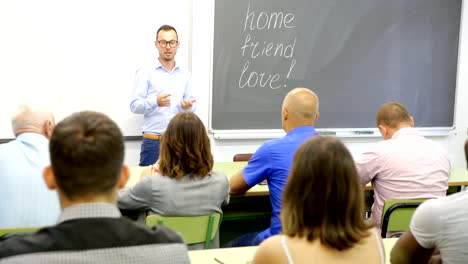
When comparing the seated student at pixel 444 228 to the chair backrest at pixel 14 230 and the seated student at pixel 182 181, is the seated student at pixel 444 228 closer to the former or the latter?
the seated student at pixel 182 181

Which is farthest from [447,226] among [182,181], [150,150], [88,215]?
[150,150]

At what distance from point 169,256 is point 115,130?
34cm

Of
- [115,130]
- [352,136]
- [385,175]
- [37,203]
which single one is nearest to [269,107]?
[352,136]

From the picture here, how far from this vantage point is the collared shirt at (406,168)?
314 cm

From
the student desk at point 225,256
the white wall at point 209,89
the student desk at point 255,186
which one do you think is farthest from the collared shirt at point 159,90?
the student desk at point 225,256

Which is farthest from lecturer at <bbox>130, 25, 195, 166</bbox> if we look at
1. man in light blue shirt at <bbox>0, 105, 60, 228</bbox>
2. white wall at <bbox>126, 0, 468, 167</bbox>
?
man in light blue shirt at <bbox>0, 105, 60, 228</bbox>

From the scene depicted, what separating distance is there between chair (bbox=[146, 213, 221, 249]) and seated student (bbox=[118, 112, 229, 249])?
8 centimetres

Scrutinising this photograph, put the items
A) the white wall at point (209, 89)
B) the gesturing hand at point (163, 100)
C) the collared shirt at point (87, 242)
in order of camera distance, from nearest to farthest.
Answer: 1. the collared shirt at point (87, 242)
2. the gesturing hand at point (163, 100)
3. the white wall at point (209, 89)

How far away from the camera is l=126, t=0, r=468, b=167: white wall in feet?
16.3

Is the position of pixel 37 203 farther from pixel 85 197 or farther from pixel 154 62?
pixel 154 62

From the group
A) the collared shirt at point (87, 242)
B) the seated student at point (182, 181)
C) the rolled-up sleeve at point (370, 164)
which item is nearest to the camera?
the collared shirt at point (87, 242)

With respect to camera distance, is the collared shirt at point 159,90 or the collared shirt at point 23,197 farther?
the collared shirt at point 159,90

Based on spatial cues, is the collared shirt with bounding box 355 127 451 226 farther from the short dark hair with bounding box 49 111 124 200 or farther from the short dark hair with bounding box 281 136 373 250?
the short dark hair with bounding box 49 111 124 200

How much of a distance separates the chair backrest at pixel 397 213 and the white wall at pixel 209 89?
2.53 m
